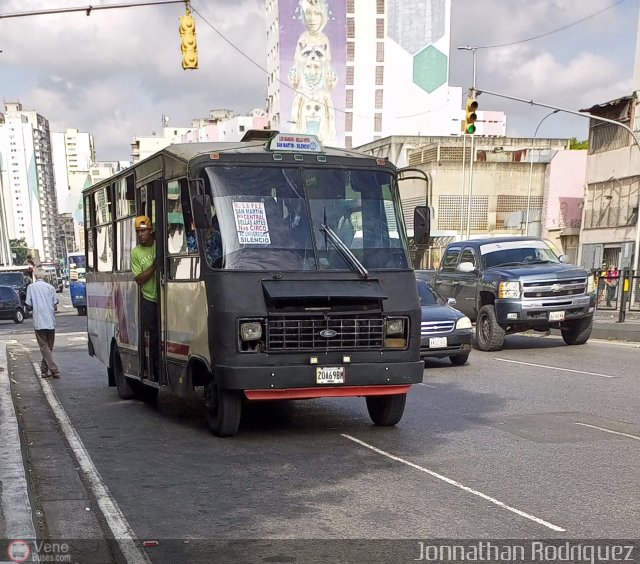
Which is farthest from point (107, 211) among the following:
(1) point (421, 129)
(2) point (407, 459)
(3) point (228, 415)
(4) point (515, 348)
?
(1) point (421, 129)

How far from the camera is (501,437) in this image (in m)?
8.46

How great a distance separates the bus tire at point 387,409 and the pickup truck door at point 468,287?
9392 millimetres

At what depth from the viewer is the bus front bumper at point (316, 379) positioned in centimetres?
786

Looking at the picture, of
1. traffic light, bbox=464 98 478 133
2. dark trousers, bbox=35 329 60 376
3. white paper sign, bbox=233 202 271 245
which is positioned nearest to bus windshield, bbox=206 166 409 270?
white paper sign, bbox=233 202 271 245

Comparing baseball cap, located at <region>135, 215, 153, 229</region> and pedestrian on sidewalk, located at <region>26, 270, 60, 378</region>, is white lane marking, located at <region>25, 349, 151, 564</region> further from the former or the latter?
pedestrian on sidewalk, located at <region>26, 270, 60, 378</region>

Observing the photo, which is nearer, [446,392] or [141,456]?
[141,456]

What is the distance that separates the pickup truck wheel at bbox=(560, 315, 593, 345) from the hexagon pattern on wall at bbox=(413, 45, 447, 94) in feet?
323

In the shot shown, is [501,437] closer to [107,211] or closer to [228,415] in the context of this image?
[228,415]

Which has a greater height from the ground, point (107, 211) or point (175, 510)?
point (107, 211)

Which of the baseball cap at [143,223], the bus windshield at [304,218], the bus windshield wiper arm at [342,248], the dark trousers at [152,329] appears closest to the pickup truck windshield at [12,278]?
the dark trousers at [152,329]

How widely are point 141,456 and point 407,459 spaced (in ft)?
8.35

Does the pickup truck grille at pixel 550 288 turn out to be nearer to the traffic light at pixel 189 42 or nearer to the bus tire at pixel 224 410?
the traffic light at pixel 189 42

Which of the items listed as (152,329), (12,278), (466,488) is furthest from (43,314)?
(12,278)

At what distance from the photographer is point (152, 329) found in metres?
9.89
